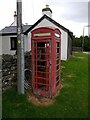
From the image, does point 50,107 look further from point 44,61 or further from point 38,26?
point 38,26

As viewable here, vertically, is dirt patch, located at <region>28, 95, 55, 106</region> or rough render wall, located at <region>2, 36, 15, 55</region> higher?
rough render wall, located at <region>2, 36, 15, 55</region>

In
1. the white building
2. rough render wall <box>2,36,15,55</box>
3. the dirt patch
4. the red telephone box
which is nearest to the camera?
the dirt patch

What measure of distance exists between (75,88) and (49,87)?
68.4 inches

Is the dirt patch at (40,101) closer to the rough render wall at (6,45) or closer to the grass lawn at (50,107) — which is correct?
the grass lawn at (50,107)

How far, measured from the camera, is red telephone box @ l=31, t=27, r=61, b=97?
564 cm

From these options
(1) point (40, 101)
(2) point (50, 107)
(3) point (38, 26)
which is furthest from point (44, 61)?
(3) point (38, 26)

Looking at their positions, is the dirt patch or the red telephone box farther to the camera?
the red telephone box

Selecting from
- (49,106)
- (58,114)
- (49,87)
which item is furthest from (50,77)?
(58,114)

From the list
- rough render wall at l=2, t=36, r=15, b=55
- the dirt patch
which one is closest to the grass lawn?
the dirt patch

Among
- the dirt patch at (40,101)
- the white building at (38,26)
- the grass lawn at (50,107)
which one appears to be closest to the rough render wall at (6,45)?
the white building at (38,26)

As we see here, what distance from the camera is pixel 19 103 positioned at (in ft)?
17.4

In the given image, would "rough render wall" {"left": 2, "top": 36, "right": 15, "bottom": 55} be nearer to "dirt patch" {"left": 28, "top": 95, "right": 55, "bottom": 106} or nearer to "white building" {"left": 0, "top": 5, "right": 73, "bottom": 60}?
"white building" {"left": 0, "top": 5, "right": 73, "bottom": 60}

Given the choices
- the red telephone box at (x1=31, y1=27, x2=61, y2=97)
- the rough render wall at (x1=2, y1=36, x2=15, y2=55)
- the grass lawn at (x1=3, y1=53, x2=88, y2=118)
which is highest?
the rough render wall at (x1=2, y1=36, x2=15, y2=55)

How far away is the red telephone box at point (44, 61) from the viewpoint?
18.5 feet
